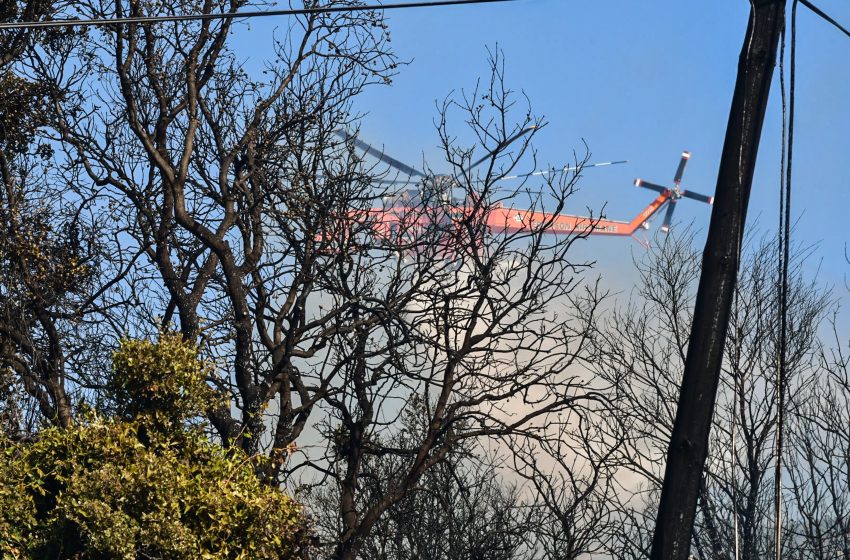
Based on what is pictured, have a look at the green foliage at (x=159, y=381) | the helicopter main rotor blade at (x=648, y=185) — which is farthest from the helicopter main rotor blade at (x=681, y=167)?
the green foliage at (x=159, y=381)

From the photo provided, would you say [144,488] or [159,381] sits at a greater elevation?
[159,381]

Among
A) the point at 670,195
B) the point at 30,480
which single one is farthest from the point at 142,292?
the point at 670,195

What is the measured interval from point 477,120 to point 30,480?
25.8ft

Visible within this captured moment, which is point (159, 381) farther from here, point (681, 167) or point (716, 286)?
point (681, 167)

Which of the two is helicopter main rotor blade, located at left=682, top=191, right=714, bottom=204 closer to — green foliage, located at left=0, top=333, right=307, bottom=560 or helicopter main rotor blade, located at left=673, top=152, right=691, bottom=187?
helicopter main rotor blade, located at left=673, top=152, right=691, bottom=187

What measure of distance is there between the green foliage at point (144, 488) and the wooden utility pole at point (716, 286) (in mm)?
4246

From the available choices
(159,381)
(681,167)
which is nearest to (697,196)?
(681,167)

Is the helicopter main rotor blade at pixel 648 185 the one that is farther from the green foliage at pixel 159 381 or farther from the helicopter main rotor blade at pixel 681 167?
the green foliage at pixel 159 381

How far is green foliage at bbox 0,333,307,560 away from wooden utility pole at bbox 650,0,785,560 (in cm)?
425

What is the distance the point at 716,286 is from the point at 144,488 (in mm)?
4935

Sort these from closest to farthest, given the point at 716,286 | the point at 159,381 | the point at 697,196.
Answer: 1. the point at 716,286
2. the point at 159,381
3. the point at 697,196

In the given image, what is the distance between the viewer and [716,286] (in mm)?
5883

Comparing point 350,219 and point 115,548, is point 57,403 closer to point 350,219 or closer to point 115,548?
point 350,219

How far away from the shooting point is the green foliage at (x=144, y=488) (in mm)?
8477
